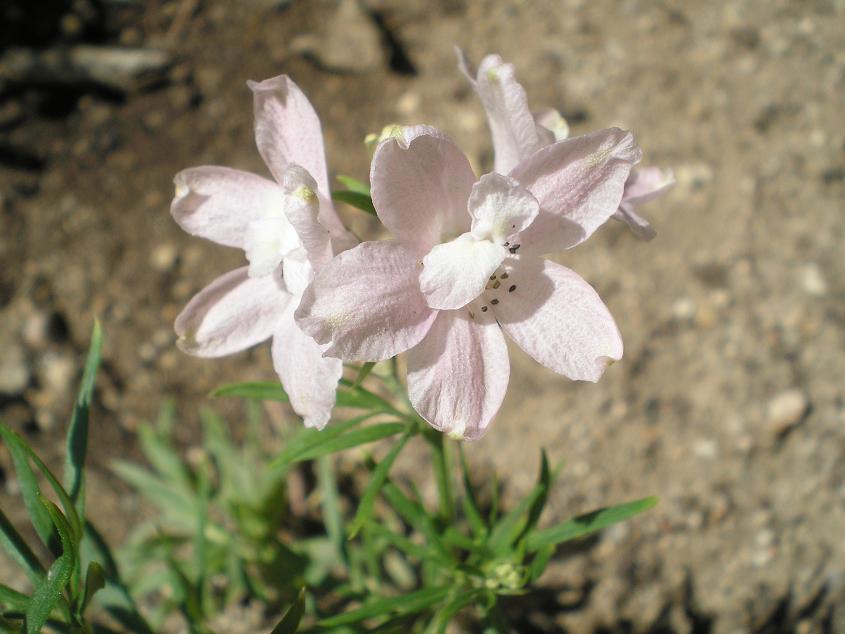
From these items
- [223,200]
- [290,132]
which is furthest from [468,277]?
[223,200]

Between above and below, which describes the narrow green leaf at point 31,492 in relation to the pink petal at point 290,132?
below

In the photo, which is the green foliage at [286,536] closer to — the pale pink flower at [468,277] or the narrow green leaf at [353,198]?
the pale pink flower at [468,277]

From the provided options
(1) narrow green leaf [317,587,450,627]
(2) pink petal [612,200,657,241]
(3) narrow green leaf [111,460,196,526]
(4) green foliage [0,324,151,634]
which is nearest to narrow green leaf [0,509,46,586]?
(4) green foliage [0,324,151,634]

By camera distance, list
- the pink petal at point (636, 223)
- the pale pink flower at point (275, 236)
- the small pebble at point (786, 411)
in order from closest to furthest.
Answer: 1. the pale pink flower at point (275, 236)
2. the pink petal at point (636, 223)
3. the small pebble at point (786, 411)

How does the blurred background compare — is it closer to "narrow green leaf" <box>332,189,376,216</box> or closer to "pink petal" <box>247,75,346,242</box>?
"narrow green leaf" <box>332,189,376,216</box>

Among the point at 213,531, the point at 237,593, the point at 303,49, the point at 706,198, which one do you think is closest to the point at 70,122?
the point at 303,49

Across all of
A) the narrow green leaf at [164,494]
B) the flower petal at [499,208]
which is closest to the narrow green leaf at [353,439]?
the flower petal at [499,208]

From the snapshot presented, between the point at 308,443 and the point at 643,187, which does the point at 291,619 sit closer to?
the point at 308,443
